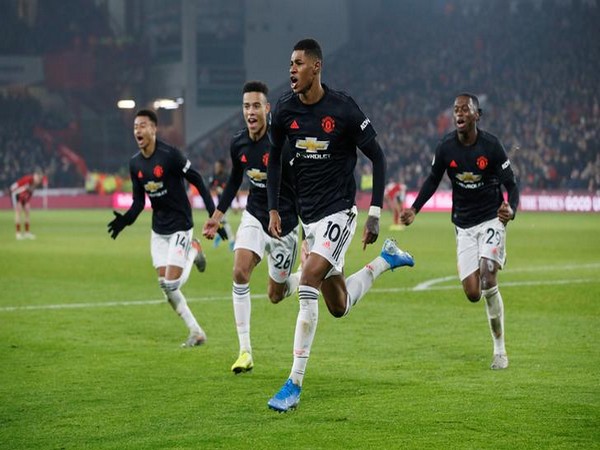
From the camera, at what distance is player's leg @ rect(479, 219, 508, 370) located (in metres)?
10.3

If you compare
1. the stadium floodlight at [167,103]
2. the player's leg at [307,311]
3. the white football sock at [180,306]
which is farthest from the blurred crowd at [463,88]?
the player's leg at [307,311]

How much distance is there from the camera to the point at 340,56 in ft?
229

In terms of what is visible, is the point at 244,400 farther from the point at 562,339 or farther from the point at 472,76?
the point at 472,76

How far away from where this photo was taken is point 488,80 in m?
61.6

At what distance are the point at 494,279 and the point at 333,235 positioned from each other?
254 cm

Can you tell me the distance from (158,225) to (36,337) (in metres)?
1.88

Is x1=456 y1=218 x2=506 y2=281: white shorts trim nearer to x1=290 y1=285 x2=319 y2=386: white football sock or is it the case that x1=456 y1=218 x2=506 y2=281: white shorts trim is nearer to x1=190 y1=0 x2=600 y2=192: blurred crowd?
x1=290 y1=285 x2=319 y2=386: white football sock

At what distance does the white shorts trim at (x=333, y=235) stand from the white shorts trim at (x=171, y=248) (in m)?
3.69

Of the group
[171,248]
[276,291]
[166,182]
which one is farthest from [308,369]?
[166,182]

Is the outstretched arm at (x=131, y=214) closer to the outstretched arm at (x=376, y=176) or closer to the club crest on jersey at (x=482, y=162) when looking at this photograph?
the club crest on jersey at (x=482, y=162)

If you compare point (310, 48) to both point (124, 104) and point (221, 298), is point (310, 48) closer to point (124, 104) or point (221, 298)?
point (221, 298)

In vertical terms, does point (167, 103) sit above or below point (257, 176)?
below

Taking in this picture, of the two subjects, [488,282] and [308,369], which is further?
[488,282]

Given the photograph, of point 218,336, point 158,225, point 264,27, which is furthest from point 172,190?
point 264,27
